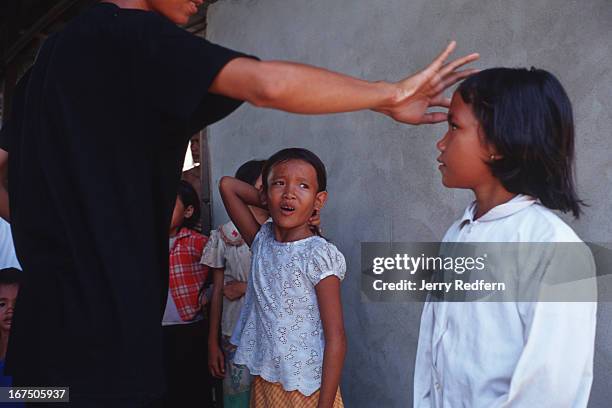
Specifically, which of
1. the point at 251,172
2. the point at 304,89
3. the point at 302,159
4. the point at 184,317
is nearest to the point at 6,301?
the point at 184,317

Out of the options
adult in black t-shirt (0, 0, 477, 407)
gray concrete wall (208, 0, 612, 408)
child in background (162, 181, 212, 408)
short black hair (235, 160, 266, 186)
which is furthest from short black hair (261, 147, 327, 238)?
child in background (162, 181, 212, 408)

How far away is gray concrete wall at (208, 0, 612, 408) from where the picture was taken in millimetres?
1915

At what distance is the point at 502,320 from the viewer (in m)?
1.34

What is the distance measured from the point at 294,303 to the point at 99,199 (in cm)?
98

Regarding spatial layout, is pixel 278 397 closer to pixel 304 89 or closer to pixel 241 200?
pixel 241 200

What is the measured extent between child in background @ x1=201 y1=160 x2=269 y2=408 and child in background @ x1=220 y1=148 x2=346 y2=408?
2.24ft

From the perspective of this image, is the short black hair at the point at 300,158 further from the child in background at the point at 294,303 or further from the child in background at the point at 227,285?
the child in background at the point at 227,285

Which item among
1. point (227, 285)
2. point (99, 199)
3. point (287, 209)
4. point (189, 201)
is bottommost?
point (227, 285)

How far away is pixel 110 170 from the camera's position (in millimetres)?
1226

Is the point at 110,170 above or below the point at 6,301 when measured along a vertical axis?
above

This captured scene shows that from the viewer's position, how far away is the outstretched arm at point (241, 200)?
2479mm

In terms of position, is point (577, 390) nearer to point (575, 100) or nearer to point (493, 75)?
point (493, 75)

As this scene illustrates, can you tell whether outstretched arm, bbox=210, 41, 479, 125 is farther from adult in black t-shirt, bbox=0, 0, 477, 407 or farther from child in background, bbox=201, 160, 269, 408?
child in background, bbox=201, 160, 269, 408

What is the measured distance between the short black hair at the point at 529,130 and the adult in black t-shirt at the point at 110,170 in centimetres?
31
